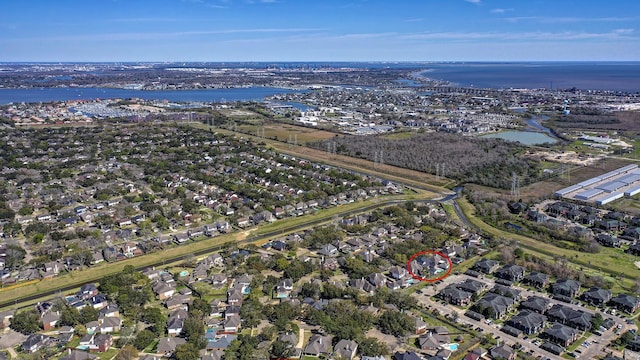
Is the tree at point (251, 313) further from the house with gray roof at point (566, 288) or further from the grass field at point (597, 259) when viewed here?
the grass field at point (597, 259)

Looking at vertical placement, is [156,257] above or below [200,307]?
below

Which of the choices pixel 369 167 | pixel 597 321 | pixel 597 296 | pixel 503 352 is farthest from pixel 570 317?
pixel 369 167

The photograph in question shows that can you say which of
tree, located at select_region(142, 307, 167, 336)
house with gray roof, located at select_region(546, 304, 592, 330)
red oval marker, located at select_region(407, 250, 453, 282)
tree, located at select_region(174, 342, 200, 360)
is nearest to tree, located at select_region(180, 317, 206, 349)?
tree, located at select_region(174, 342, 200, 360)

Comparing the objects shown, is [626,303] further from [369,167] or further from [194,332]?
[369,167]

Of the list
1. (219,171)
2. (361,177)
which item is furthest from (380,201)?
(219,171)

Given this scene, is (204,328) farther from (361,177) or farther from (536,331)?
(361,177)

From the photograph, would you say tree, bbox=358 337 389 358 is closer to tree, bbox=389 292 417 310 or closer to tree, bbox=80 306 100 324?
tree, bbox=389 292 417 310
